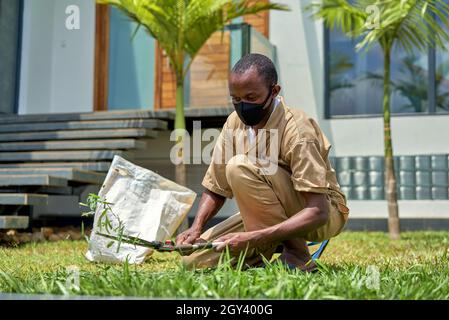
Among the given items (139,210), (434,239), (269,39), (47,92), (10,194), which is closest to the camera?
(139,210)

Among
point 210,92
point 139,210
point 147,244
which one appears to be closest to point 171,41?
point 210,92

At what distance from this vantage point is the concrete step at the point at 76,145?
662cm

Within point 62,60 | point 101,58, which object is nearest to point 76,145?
point 62,60

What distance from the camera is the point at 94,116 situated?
23.9 ft

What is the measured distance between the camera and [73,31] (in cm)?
895

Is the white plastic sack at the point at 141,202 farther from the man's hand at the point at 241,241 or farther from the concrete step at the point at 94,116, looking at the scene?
the concrete step at the point at 94,116

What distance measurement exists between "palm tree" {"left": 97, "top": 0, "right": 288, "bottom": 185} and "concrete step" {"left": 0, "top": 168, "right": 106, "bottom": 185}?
2.67 feet

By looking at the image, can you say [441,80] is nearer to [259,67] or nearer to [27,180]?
[27,180]

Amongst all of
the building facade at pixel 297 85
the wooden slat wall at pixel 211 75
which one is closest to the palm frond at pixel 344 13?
the building facade at pixel 297 85

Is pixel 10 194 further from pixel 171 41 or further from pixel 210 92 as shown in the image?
pixel 210 92

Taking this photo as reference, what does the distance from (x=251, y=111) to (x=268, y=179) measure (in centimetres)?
32

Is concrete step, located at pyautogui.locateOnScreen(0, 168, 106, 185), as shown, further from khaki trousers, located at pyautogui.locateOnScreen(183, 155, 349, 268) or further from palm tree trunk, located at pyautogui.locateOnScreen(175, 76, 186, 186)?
khaki trousers, located at pyautogui.locateOnScreen(183, 155, 349, 268)
